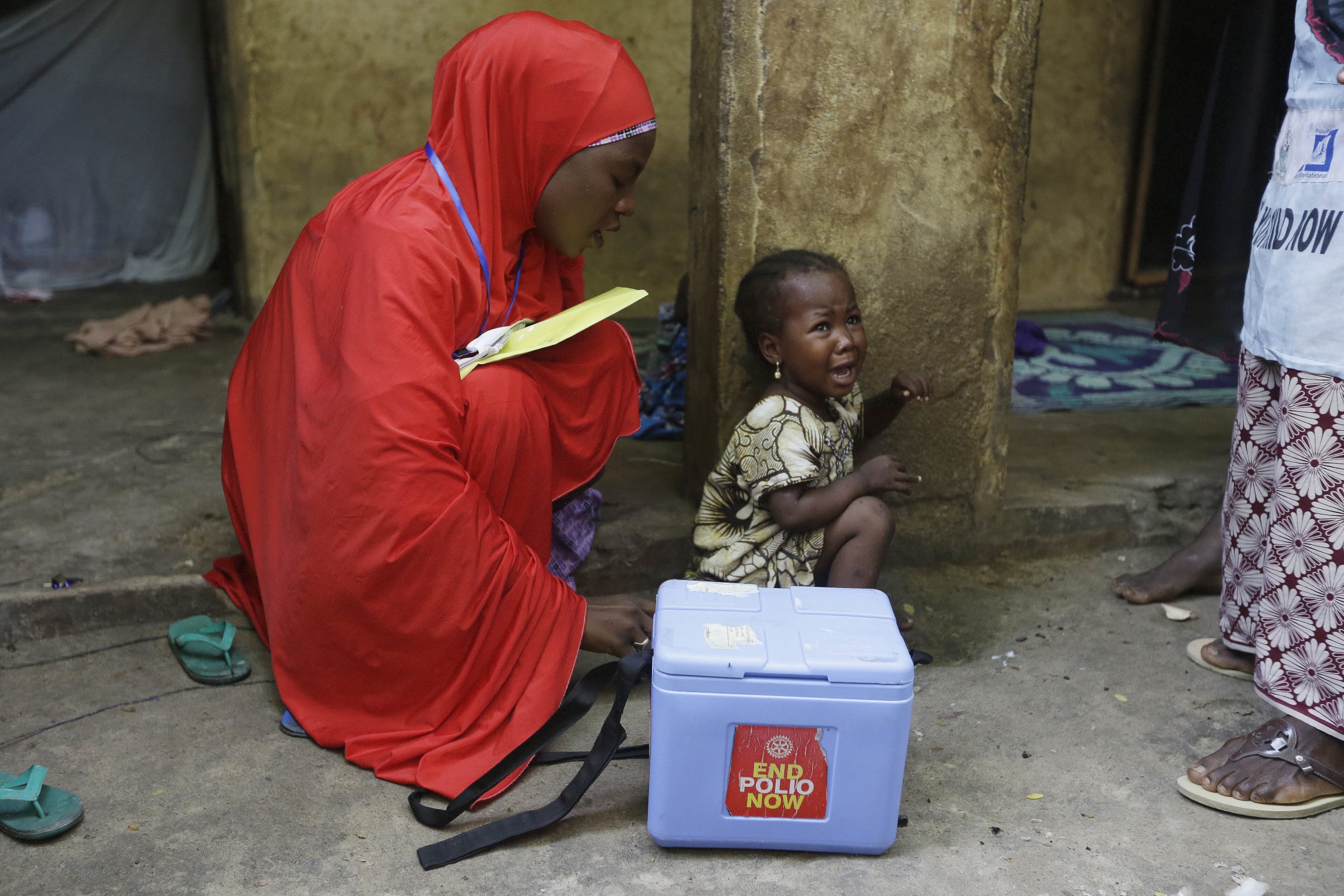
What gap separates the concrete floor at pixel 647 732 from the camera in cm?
184

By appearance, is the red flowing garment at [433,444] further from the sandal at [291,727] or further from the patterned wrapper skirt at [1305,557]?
the patterned wrapper skirt at [1305,557]

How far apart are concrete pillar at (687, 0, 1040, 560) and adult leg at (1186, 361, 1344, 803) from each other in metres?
0.89

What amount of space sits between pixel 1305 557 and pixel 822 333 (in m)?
1.01

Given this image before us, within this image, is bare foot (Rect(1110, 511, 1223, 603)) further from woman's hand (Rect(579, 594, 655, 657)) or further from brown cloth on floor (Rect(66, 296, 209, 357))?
brown cloth on floor (Rect(66, 296, 209, 357))

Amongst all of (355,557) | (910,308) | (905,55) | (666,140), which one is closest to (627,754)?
(355,557)

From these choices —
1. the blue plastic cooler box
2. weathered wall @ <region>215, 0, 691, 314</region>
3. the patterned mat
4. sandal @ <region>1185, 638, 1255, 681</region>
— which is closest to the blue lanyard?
the blue plastic cooler box

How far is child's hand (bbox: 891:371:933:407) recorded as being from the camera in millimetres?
2670

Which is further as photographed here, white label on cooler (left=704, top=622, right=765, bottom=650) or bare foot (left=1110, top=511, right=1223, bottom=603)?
bare foot (left=1110, top=511, right=1223, bottom=603)

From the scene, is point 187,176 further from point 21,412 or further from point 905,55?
point 905,55

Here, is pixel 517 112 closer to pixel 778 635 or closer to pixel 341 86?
pixel 778 635

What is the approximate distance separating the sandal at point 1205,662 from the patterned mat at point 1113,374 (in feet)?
4.77

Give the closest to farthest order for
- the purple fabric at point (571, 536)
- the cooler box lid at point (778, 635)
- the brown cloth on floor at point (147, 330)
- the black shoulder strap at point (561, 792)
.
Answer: the cooler box lid at point (778, 635) < the black shoulder strap at point (561, 792) < the purple fabric at point (571, 536) < the brown cloth on floor at point (147, 330)

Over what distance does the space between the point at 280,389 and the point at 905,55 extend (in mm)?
1572

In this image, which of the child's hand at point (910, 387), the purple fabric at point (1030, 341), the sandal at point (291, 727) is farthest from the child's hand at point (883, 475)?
the purple fabric at point (1030, 341)
